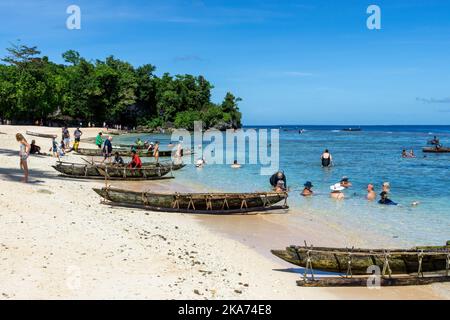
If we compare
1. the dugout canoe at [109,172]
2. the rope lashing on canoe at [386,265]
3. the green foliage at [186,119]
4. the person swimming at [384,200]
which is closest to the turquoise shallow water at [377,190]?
the person swimming at [384,200]

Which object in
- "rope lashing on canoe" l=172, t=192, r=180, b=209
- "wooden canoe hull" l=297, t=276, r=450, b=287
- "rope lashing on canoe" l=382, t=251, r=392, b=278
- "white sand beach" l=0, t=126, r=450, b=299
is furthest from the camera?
"rope lashing on canoe" l=172, t=192, r=180, b=209

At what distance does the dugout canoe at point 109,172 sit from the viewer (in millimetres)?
25203

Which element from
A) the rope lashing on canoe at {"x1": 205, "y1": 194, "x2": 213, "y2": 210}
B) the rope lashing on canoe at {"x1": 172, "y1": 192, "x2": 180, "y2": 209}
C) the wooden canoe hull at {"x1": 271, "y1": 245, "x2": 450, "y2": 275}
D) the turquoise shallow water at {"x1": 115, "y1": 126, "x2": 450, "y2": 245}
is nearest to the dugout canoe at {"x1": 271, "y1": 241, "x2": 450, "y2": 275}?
the wooden canoe hull at {"x1": 271, "y1": 245, "x2": 450, "y2": 275}

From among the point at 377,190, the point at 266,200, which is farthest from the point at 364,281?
the point at 377,190

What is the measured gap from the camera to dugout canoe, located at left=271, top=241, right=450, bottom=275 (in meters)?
10.6

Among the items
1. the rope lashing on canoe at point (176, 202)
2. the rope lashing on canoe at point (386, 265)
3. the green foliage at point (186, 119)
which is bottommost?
the rope lashing on canoe at point (386, 265)

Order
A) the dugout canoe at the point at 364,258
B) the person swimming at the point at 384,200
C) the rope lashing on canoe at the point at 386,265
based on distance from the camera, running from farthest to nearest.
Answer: the person swimming at the point at 384,200 < the dugout canoe at the point at 364,258 < the rope lashing on canoe at the point at 386,265

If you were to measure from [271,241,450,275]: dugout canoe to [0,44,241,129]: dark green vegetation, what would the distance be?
70314mm

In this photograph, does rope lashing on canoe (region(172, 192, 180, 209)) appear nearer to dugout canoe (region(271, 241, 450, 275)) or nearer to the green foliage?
dugout canoe (region(271, 241, 450, 275))

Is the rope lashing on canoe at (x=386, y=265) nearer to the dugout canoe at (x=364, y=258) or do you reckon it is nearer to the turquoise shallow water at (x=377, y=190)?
the dugout canoe at (x=364, y=258)

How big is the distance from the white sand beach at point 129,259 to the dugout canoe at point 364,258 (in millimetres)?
577

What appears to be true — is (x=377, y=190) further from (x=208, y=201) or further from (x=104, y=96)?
(x=104, y=96)

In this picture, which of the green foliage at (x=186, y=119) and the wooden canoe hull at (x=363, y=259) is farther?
the green foliage at (x=186, y=119)
